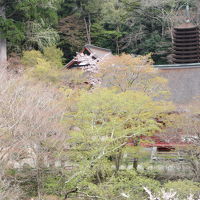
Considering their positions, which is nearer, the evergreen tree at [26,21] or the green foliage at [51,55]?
the evergreen tree at [26,21]

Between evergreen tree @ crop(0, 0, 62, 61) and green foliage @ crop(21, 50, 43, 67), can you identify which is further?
green foliage @ crop(21, 50, 43, 67)

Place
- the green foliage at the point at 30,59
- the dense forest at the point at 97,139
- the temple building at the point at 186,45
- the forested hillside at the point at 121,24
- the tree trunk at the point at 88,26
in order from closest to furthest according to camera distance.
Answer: the dense forest at the point at 97,139 → the green foliage at the point at 30,59 → the temple building at the point at 186,45 → the forested hillside at the point at 121,24 → the tree trunk at the point at 88,26

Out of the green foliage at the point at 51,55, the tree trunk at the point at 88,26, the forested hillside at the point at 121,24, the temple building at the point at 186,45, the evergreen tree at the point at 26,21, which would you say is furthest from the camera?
the tree trunk at the point at 88,26

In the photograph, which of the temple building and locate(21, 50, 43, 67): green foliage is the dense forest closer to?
locate(21, 50, 43, 67): green foliage

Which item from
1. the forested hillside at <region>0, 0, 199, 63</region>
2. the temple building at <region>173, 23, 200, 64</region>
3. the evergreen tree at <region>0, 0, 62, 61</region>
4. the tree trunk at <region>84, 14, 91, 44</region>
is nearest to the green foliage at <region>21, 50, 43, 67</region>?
the evergreen tree at <region>0, 0, 62, 61</region>

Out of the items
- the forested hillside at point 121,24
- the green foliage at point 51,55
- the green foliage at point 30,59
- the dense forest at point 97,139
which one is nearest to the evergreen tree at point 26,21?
the green foliage at point 51,55

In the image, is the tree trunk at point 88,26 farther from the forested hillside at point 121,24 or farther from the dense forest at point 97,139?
the dense forest at point 97,139

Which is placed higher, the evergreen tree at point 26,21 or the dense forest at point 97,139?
the evergreen tree at point 26,21

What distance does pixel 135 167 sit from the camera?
46.2ft

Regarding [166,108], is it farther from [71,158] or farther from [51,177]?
[51,177]

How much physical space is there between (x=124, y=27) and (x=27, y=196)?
24367 millimetres

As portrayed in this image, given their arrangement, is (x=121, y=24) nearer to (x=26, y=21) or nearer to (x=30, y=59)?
(x=26, y=21)

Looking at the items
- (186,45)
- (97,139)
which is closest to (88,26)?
(186,45)

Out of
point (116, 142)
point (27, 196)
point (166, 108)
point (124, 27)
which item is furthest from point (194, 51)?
point (27, 196)
